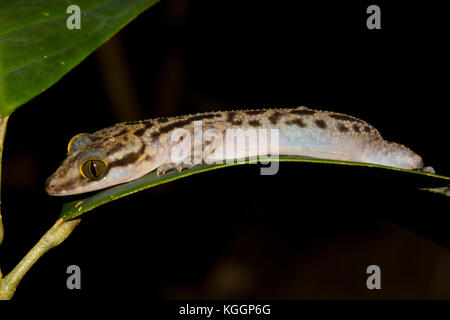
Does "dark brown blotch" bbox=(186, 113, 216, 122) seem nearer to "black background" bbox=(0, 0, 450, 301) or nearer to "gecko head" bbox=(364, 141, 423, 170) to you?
"gecko head" bbox=(364, 141, 423, 170)

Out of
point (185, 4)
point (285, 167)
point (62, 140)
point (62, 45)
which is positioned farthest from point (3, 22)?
point (185, 4)

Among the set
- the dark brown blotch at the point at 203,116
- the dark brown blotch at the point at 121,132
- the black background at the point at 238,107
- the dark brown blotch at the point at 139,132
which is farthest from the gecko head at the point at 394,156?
the black background at the point at 238,107

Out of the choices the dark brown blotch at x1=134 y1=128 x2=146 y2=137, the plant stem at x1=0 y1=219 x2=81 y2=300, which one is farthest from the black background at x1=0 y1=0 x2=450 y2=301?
the plant stem at x1=0 y1=219 x2=81 y2=300

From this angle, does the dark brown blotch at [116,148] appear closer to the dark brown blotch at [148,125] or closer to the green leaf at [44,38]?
the dark brown blotch at [148,125]

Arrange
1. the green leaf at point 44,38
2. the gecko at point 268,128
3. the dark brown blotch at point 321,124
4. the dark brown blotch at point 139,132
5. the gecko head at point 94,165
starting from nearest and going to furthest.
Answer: the green leaf at point 44,38 < the gecko head at point 94,165 < the gecko at point 268,128 < the dark brown blotch at point 139,132 < the dark brown blotch at point 321,124

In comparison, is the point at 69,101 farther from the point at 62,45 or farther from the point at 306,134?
the point at 62,45

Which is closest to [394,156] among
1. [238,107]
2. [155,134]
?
[155,134]

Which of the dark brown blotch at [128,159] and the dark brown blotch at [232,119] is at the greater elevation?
the dark brown blotch at [232,119]
